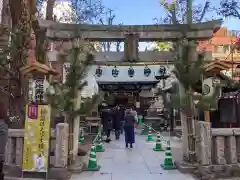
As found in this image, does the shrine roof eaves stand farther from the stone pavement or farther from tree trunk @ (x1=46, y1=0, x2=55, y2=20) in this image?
the stone pavement

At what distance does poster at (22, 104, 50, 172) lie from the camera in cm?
736

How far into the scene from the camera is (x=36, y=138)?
7434mm

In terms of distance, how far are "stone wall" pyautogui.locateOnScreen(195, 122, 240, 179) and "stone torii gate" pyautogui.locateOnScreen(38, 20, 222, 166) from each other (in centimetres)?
607

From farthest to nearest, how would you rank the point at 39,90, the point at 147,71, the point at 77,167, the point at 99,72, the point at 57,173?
1. the point at 147,71
2. the point at 99,72
3. the point at 77,167
4. the point at 39,90
5. the point at 57,173

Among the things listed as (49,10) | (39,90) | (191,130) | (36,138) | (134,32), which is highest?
(49,10)

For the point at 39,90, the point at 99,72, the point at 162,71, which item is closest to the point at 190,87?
the point at 39,90

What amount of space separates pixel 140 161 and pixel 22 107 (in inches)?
185

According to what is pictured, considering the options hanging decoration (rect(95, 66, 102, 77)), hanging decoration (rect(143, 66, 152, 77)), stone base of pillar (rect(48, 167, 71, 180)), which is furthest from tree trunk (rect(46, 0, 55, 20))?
stone base of pillar (rect(48, 167, 71, 180))

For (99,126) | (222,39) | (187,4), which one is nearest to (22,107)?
(99,126)

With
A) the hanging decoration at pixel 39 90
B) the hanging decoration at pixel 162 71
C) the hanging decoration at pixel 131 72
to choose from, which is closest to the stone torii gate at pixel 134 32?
the hanging decoration at pixel 39 90

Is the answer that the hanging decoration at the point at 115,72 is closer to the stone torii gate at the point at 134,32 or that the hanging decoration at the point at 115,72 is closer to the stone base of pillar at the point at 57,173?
the stone torii gate at the point at 134,32

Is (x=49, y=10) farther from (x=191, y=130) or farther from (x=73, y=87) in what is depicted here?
(x=191, y=130)

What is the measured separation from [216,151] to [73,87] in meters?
4.69

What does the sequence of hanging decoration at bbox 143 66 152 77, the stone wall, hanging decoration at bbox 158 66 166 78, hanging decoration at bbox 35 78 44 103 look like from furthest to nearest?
hanging decoration at bbox 143 66 152 77
hanging decoration at bbox 158 66 166 78
hanging decoration at bbox 35 78 44 103
the stone wall
